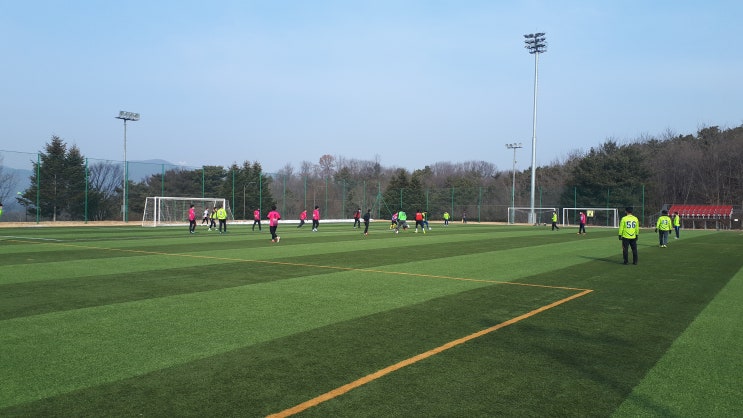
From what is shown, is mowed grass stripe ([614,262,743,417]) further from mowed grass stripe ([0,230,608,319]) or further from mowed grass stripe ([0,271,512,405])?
mowed grass stripe ([0,230,608,319])

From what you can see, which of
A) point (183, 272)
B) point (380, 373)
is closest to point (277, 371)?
point (380, 373)

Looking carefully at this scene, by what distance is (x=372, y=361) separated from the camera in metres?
5.58

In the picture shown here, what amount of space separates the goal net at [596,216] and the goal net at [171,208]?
118 ft

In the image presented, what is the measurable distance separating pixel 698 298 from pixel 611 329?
149 inches

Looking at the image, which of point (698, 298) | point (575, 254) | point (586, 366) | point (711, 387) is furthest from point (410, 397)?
point (575, 254)

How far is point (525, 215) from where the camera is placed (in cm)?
6316

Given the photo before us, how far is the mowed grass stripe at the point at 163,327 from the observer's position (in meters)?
5.18

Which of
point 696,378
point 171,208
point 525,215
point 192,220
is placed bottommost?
point 696,378

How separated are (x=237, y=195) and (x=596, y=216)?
37.4 meters

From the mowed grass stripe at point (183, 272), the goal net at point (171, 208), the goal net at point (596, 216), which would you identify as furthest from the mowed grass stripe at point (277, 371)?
the goal net at point (596, 216)

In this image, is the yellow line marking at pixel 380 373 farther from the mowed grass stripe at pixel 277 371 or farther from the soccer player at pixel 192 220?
the soccer player at pixel 192 220

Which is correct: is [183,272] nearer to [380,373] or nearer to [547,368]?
[380,373]

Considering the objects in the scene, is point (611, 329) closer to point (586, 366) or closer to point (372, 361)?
point (586, 366)

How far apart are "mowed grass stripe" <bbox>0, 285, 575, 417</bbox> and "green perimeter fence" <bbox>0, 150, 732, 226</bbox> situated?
37.3 m
